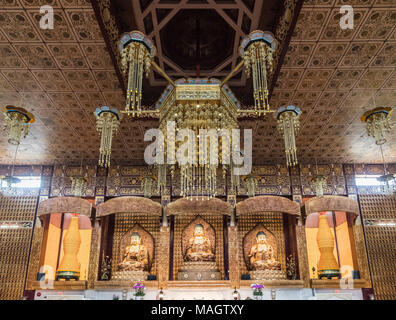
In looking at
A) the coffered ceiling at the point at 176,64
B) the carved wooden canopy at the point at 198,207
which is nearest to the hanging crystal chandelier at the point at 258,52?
the coffered ceiling at the point at 176,64

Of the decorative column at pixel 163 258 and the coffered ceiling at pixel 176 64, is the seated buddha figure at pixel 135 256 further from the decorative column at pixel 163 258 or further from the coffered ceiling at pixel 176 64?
the coffered ceiling at pixel 176 64

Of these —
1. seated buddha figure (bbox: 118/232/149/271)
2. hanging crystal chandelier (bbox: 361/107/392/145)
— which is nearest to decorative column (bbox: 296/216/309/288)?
hanging crystal chandelier (bbox: 361/107/392/145)

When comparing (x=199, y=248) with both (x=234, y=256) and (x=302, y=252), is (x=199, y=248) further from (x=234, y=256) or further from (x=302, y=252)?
(x=302, y=252)

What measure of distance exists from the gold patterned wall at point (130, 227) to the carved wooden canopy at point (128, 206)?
3.60ft

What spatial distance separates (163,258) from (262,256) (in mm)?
3382

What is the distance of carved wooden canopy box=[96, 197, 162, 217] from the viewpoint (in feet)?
33.9

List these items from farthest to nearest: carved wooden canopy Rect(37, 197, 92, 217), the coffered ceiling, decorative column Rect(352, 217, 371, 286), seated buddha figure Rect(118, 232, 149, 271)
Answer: seated buddha figure Rect(118, 232, 149, 271) < decorative column Rect(352, 217, 371, 286) < carved wooden canopy Rect(37, 197, 92, 217) < the coffered ceiling

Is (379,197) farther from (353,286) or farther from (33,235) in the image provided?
(33,235)

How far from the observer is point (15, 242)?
1074cm

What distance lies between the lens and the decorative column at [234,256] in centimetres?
1020

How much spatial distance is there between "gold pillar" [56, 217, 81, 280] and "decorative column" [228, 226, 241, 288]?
17.4 ft

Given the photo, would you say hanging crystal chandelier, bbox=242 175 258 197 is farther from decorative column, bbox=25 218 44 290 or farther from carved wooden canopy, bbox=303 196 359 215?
decorative column, bbox=25 218 44 290

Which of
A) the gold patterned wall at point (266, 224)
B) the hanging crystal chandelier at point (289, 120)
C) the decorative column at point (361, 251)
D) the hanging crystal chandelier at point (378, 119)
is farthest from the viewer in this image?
the gold patterned wall at point (266, 224)

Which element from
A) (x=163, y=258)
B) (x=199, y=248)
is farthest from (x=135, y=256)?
(x=199, y=248)
